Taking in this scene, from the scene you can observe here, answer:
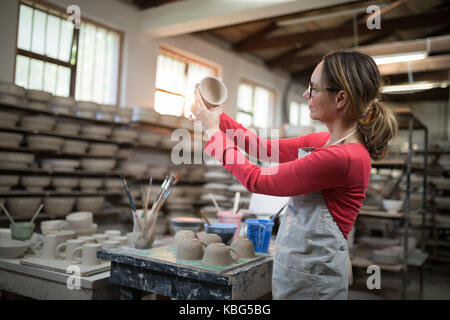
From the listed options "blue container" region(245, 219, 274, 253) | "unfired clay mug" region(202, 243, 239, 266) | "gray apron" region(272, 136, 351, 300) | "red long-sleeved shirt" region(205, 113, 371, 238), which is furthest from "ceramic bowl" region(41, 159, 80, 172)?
"gray apron" region(272, 136, 351, 300)

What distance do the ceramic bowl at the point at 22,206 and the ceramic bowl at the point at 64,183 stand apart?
0.36 meters

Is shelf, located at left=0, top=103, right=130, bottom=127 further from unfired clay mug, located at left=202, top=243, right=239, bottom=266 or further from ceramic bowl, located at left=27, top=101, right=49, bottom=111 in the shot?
unfired clay mug, located at left=202, top=243, right=239, bottom=266

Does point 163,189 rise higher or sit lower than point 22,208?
higher

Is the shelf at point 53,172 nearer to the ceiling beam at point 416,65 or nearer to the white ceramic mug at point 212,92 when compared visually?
the white ceramic mug at point 212,92

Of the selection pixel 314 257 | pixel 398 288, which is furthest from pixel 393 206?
A: pixel 314 257

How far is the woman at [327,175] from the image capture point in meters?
1.09

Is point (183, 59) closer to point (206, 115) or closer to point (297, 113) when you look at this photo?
point (297, 113)

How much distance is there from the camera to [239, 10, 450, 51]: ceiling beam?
629 centimetres

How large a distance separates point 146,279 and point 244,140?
69 cm

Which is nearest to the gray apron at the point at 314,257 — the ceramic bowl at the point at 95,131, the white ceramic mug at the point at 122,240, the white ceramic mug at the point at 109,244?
the white ceramic mug at the point at 109,244

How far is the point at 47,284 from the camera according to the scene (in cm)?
185
